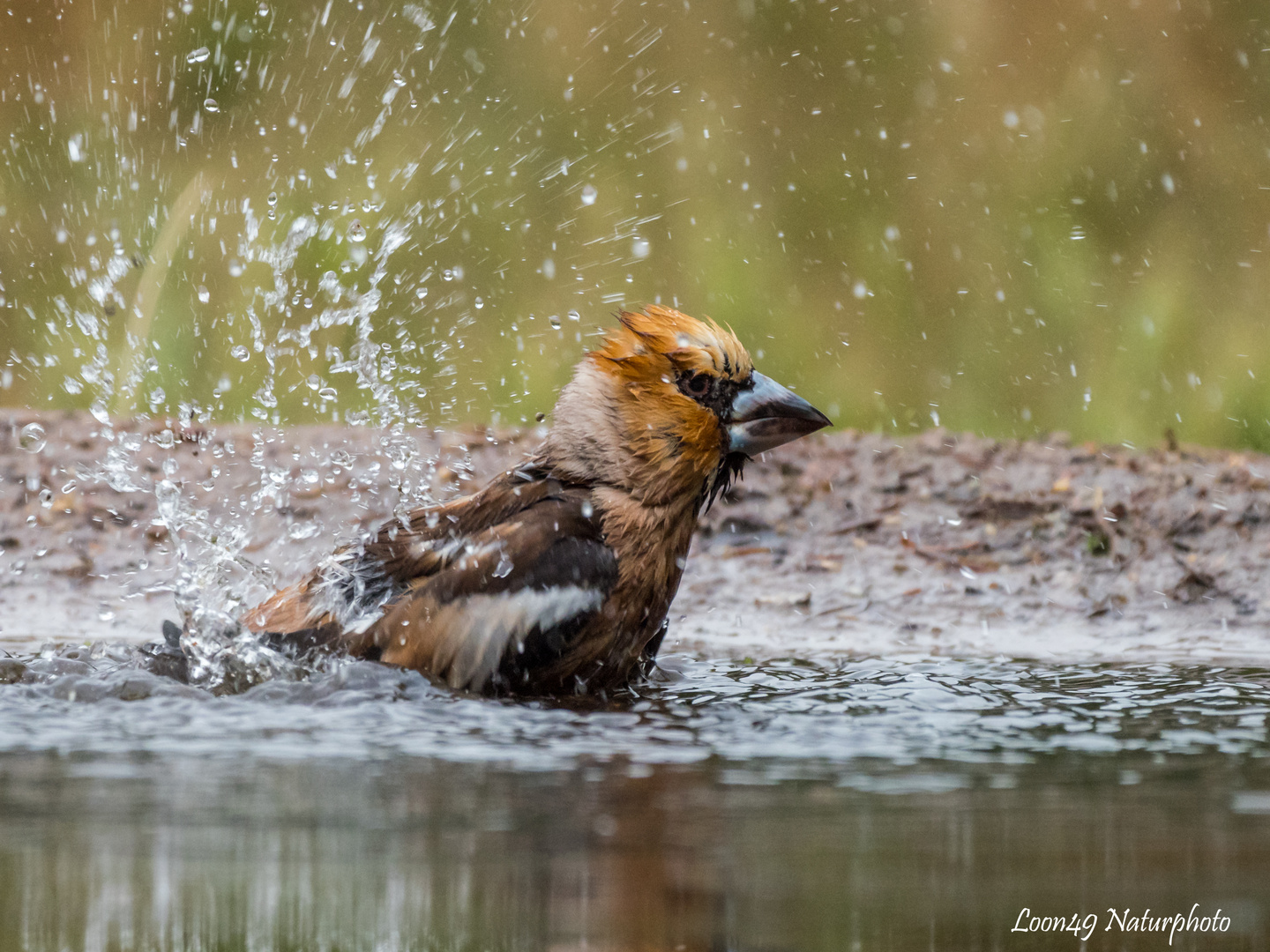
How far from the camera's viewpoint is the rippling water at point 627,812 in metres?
2.08

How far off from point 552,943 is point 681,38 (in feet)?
25.6

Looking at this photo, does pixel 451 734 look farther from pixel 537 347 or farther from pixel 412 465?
pixel 537 347

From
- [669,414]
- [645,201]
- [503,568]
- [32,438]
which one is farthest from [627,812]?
[645,201]

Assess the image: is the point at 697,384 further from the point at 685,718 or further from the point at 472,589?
the point at 685,718

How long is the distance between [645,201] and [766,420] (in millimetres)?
4406

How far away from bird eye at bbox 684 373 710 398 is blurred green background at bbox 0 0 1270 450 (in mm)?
3475

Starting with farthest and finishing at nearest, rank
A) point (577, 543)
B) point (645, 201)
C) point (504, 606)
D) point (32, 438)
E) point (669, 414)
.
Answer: point (645, 201) < point (32, 438) < point (669, 414) < point (577, 543) < point (504, 606)

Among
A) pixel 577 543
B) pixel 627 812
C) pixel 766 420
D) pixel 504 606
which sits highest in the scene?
pixel 766 420

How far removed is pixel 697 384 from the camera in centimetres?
450

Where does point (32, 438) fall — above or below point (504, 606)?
above

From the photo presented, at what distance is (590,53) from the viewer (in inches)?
353

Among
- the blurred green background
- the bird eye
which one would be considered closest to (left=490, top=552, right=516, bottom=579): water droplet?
the bird eye

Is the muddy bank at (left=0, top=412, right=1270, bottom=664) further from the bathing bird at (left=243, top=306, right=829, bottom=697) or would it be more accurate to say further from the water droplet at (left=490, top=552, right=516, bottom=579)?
the water droplet at (left=490, top=552, right=516, bottom=579)

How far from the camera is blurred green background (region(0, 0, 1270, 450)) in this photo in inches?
323
